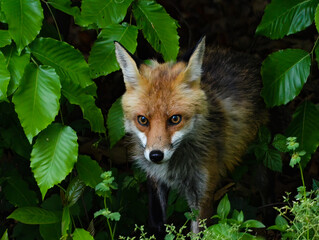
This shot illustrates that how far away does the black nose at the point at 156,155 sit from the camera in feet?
11.8

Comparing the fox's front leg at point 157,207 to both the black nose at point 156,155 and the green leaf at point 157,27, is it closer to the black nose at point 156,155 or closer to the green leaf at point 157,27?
the black nose at point 156,155

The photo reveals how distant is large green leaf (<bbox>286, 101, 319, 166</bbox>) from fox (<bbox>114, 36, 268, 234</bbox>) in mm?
585

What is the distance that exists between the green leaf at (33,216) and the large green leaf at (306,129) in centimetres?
200

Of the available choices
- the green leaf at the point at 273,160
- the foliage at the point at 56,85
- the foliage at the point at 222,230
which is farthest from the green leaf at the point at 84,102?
the green leaf at the point at 273,160

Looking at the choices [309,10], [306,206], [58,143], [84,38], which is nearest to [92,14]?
[58,143]

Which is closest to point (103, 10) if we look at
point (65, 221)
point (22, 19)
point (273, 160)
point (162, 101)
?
point (22, 19)

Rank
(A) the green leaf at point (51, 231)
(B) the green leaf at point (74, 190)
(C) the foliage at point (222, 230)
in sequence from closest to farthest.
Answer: (C) the foliage at point (222, 230) < (B) the green leaf at point (74, 190) < (A) the green leaf at point (51, 231)

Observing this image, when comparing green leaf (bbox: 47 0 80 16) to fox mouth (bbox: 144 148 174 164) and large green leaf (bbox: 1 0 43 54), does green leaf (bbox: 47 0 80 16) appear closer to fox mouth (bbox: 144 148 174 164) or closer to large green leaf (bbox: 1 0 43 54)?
large green leaf (bbox: 1 0 43 54)

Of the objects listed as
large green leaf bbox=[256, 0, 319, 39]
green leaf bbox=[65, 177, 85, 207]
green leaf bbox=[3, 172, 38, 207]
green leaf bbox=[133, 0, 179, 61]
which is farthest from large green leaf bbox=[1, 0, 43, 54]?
large green leaf bbox=[256, 0, 319, 39]

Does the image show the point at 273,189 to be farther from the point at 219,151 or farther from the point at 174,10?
the point at 174,10

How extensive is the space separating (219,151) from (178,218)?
39.7 inches

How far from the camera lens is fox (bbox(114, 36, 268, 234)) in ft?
12.5

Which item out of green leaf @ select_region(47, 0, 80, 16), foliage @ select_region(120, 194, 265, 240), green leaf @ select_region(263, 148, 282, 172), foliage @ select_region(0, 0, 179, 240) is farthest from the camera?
green leaf @ select_region(263, 148, 282, 172)

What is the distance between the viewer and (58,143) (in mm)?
3445
